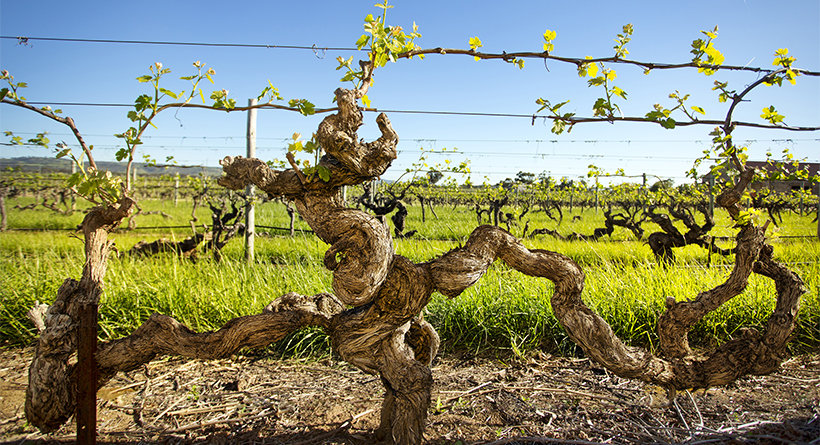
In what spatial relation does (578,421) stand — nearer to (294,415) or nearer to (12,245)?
(294,415)

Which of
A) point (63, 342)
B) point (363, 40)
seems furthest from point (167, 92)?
point (63, 342)

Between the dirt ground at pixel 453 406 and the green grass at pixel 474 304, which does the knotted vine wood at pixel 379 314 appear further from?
the green grass at pixel 474 304

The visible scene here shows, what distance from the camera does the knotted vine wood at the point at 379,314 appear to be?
183 centimetres

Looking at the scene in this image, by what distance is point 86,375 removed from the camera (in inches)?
75.7

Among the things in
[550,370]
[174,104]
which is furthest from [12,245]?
[550,370]

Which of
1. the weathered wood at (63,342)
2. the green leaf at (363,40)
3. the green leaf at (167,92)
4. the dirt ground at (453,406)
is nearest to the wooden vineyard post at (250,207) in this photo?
the dirt ground at (453,406)

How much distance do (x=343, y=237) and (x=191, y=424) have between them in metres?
1.51

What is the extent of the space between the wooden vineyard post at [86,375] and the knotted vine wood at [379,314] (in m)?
0.07

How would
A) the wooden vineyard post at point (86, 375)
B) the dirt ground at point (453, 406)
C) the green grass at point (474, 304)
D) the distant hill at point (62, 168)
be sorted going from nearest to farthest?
the wooden vineyard post at point (86, 375)
the dirt ground at point (453, 406)
the green grass at point (474, 304)
the distant hill at point (62, 168)

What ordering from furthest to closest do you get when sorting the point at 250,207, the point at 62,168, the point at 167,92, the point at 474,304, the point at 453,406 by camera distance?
1. the point at 62,168
2. the point at 250,207
3. the point at 474,304
4. the point at 453,406
5. the point at 167,92

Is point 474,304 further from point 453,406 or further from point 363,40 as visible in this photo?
point 363,40

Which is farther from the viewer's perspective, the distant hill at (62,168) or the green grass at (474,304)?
the distant hill at (62,168)

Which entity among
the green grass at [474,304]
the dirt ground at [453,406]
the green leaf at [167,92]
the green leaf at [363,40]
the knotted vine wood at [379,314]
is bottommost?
the dirt ground at [453,406]

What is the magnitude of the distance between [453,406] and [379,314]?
3.19 ft
